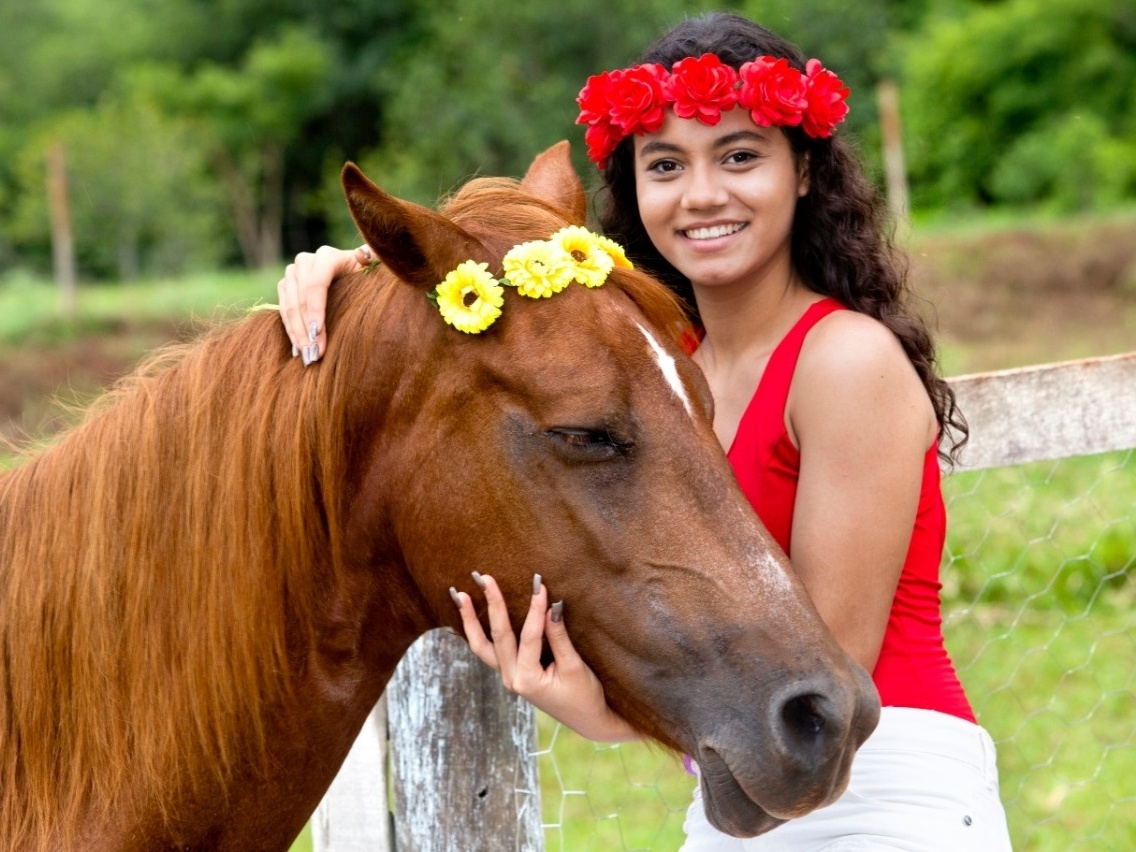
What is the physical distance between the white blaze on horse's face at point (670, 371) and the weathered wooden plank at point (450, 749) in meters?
0.77

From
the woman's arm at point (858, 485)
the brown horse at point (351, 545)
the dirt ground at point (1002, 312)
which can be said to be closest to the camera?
the brown horse at point (351, 545)

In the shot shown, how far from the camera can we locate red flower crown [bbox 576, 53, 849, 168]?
229cm

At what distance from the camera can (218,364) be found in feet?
7.04

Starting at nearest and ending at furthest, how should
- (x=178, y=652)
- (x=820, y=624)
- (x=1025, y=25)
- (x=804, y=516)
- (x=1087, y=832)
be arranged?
(x=820, y=624) < (x=178, y=652) < (x=804, y=516) < (x=1087, y=832) < (x=1025, y=25)

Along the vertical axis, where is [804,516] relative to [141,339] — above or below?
above

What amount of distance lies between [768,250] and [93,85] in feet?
157

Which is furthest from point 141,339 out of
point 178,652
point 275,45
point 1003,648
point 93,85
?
point 93,85

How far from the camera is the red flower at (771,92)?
2.29 metres

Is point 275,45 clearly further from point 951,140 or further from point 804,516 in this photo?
point 804,516

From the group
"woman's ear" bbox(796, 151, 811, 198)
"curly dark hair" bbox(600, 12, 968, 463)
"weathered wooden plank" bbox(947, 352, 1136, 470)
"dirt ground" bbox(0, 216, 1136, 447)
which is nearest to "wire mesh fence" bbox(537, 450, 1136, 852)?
"weathered wooden plank" bbox(947, 352, 1136, 470)

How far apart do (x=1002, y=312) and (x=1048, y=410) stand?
1333 centimetres

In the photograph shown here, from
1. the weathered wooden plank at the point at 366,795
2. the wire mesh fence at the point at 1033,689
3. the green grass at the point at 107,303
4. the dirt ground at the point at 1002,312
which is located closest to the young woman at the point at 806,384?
the weathered wooden plank at the point at 366,795

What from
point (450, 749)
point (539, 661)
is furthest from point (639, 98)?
point (450, 749)

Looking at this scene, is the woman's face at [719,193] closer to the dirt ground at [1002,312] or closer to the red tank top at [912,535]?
the red tank top at [912,535]
